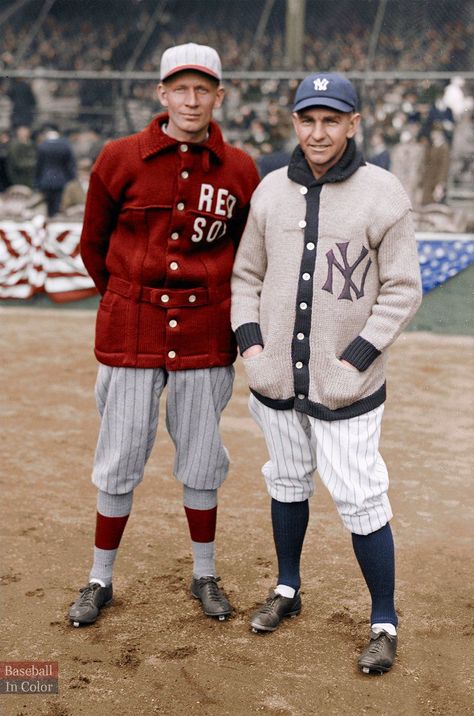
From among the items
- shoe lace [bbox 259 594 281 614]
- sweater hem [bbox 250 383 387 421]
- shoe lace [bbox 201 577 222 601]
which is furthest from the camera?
shoe lace [bbox 201 577 222 601]

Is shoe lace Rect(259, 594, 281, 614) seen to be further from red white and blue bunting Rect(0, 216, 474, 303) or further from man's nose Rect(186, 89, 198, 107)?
red white and blue bunting Rect(0, 216, 474, 303)

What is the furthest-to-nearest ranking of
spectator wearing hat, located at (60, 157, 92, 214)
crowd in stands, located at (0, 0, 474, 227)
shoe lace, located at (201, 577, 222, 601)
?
crowd in stands, located at (0, 0, 474, 227)
spectator wearing hat, located at (60, 157, 92, 214)
shoe lace, located at (201, 577, 222, 601)

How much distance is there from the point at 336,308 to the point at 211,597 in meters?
1.22

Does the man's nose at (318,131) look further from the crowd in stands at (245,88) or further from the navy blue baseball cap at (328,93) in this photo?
the crowd in stands at (245,88)

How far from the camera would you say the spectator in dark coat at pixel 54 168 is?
11.3 metres

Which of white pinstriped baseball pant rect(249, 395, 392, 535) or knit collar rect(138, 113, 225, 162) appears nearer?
white pinstriped baseball pant rect(249, 395, 392, 535)

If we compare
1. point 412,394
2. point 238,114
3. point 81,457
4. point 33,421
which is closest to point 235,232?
point 81,457

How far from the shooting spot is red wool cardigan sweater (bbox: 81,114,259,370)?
316cm

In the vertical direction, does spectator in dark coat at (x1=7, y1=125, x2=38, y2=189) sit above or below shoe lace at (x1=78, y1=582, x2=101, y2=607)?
above

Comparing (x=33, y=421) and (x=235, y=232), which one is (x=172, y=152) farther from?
(x=33, y=421)

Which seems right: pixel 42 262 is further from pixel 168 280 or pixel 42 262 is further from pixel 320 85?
pixel 320 85

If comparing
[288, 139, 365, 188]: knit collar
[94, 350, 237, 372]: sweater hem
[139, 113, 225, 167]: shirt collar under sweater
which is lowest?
[94, 350, 237, 372]: sweater hem

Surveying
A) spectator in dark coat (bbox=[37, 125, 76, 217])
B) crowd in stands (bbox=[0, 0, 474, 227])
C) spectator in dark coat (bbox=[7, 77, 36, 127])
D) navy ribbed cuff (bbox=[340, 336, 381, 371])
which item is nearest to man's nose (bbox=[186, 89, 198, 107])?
navy ribbed cuff (bbox=[340, 336, 381, 371])

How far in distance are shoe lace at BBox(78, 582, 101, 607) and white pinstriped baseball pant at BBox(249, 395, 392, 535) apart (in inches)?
34.9
